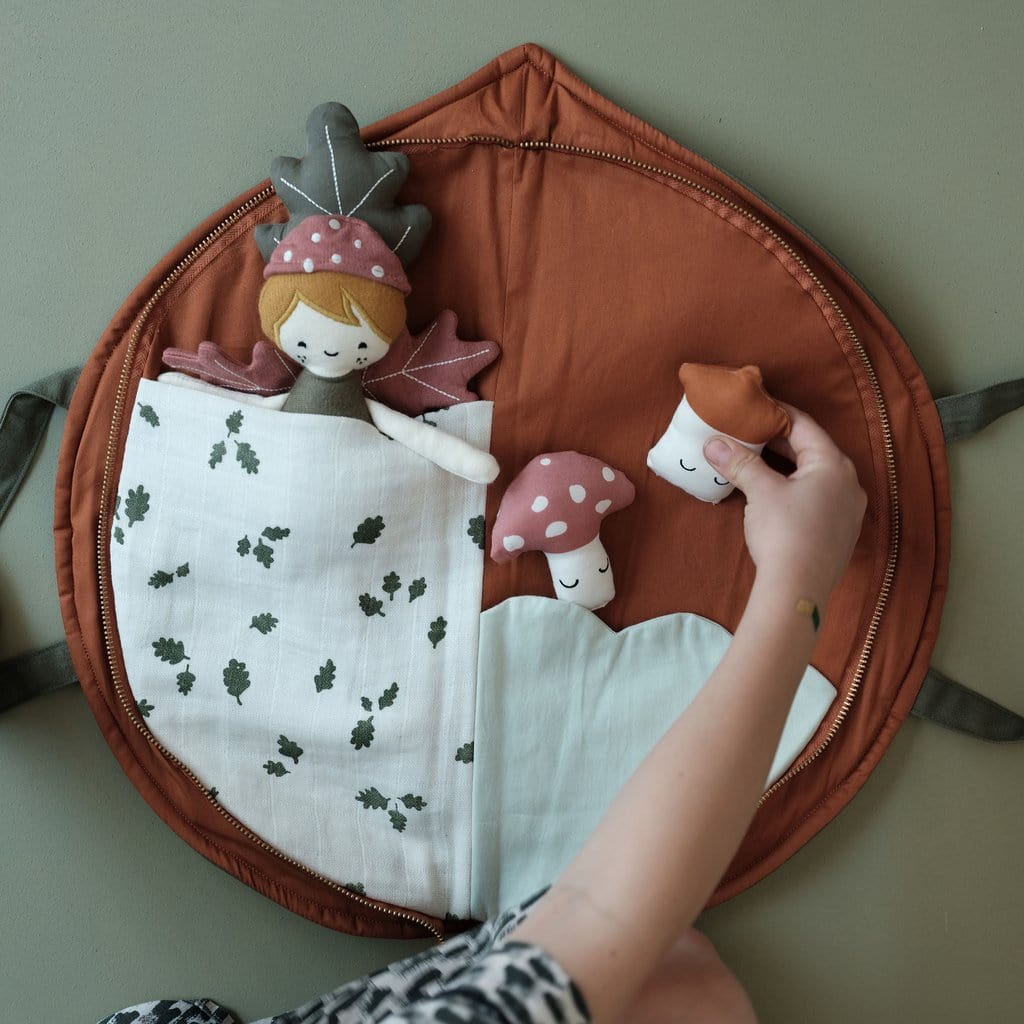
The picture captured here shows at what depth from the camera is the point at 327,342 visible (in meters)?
0.84

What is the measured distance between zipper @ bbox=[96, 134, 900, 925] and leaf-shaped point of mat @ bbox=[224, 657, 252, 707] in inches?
4.2

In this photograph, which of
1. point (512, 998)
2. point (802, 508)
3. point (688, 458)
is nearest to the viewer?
point (512, 998)

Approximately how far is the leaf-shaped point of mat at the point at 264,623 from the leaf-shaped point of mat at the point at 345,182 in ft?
1.16

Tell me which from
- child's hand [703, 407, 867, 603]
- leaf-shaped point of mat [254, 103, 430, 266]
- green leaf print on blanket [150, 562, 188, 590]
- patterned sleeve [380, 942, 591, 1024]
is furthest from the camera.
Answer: green leaf print on blanket [150, 562, 188, 590]

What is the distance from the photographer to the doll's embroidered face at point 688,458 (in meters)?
0.88

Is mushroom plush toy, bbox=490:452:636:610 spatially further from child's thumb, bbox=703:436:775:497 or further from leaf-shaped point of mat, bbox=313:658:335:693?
leaf-shaped point of mat, bbox=313:658:335:693

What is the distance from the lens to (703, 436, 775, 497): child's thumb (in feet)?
2.72

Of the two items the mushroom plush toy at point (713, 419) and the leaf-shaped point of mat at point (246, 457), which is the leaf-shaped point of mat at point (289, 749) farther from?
the mushroom plush toy at point (713, 419)

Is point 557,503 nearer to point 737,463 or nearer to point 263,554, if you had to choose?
point 737,463

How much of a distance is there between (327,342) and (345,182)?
144mm

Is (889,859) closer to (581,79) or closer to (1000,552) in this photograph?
(1000,552)

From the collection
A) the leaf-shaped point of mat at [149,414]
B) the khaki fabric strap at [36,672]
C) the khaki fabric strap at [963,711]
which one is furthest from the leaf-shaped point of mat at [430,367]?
the khaki fabric strap at [963,711]

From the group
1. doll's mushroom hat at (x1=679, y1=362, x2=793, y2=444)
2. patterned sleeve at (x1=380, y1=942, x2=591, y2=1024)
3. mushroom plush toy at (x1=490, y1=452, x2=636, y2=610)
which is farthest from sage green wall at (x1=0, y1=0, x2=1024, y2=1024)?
patterned sleeve at (x1=380, y1=942, x2=591, y2=1024)

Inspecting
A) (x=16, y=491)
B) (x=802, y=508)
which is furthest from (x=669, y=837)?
(x=16, y=491)
